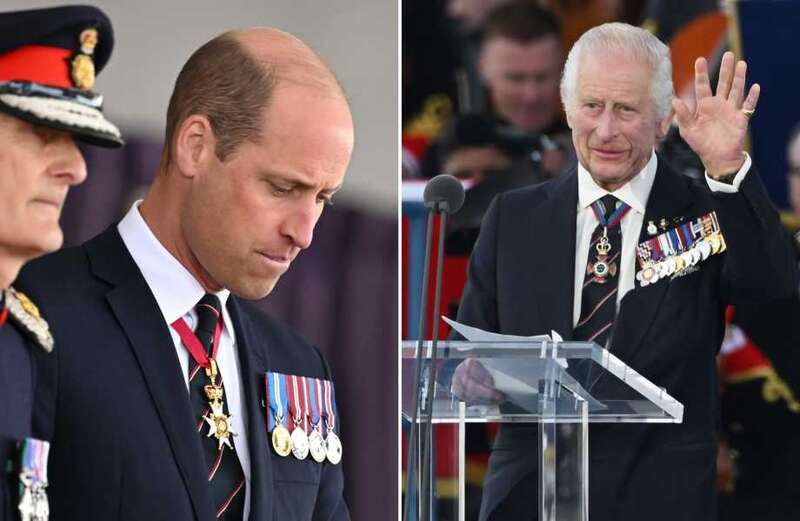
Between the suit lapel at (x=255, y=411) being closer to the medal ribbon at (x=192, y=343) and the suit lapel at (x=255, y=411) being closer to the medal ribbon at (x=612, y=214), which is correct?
the medal ribbon at (x=192, y=343)

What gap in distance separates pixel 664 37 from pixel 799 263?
0.75 m

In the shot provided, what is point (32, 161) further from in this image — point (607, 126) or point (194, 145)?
point (607, 126)

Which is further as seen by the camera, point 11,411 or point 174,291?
point 174,291

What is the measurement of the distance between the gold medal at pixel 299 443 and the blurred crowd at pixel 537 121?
74.6 inches

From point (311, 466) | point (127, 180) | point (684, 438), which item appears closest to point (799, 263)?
point (684, 438)

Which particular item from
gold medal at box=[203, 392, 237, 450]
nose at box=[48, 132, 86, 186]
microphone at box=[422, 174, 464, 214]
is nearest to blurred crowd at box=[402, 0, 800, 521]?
microphone at box=[422, 174, 464, 214]

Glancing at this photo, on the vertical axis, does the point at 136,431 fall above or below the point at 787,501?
above

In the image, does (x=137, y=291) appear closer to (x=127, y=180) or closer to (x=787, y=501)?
(x=127, y=180)

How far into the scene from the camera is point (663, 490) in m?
4.01

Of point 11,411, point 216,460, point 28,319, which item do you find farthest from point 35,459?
point 216,460

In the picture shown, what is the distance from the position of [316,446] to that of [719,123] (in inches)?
76.4

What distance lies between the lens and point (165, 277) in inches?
88.3

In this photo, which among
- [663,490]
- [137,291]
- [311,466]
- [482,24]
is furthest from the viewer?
[482,24]

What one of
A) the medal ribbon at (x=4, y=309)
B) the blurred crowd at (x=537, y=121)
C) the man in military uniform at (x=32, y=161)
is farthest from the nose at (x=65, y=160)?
the blurred crowd at (x=537, y=121)
